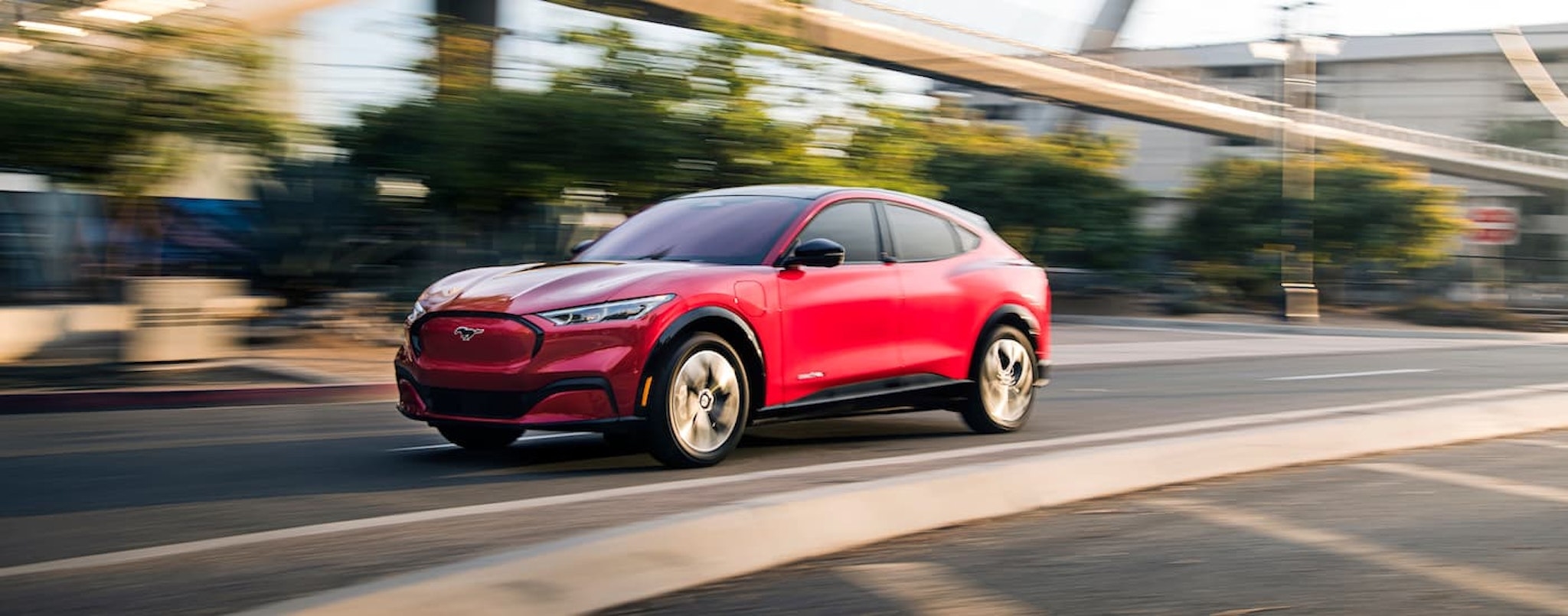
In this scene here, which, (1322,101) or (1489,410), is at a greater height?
(1322,101)

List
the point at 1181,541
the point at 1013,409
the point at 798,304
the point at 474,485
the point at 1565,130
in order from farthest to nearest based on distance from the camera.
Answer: the point at 1565,130
the point at 1013,409
the point at 798,304
the point at 474,485
the point at 1181,541

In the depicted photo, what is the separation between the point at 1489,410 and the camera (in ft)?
33.9

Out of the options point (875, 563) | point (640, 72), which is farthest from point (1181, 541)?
point (640, 72)

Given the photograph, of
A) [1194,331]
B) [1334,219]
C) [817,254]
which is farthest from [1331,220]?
[817,254]

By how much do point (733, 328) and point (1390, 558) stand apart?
3256 mm

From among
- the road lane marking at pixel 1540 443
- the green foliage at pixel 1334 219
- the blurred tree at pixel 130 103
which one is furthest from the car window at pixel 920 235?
the green foliage at pixel 1334 219

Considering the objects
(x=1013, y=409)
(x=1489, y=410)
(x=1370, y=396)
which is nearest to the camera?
(x=1013, y=409)

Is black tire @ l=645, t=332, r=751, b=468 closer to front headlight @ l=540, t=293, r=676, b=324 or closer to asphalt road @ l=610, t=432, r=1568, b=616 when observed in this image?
front headlight @ l=540, t=293, r=676, b=324

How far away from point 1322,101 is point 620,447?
106 meters

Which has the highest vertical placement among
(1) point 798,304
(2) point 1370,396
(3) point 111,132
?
(3) point 111,132

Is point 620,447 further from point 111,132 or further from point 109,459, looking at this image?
point 111,132

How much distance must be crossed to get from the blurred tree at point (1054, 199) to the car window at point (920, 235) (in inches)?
1033

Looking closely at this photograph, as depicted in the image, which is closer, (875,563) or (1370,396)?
(875,563)

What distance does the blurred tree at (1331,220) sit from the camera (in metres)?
37.6
